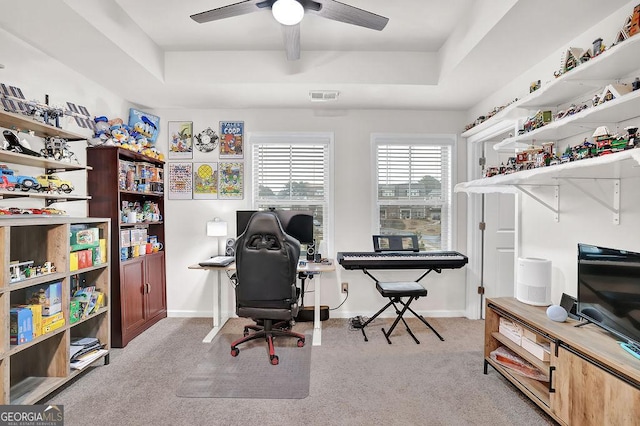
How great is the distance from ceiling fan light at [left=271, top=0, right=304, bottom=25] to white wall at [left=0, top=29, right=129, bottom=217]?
77.4 inches

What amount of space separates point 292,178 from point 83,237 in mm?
2074

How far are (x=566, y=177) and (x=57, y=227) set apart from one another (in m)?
3.51

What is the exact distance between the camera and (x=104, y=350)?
246 cm

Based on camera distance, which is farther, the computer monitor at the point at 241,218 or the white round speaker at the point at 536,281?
the computer monitor at the point at 241,218

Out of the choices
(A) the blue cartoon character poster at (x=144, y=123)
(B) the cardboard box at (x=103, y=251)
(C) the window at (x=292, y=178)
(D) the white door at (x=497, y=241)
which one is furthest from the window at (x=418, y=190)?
(B) the cardboard box at (x=103, y=251)

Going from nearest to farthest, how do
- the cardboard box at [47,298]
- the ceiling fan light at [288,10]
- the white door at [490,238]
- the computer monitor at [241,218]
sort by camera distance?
the ceiling fan light at [288,10] → the cardboard box at [47,298] → the computer monitor at [241,218] → the white door at [490,238]

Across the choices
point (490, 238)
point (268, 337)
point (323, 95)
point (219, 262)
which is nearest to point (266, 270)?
point (268, 337)

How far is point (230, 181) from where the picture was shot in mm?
3562

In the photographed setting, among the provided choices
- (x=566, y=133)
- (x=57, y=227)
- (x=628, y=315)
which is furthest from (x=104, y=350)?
(x=566, y=133)

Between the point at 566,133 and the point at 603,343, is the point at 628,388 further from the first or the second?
the point at 566,133

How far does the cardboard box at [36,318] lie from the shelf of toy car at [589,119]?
3428 millimetres

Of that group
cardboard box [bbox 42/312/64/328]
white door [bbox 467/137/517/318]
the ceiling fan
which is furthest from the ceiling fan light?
white door [bbox 467/137/517/318]

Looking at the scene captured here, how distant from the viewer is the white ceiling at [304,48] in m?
1.95

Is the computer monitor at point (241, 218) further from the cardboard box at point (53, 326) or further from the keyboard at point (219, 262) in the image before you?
the cardboard box at point (53, 326)
